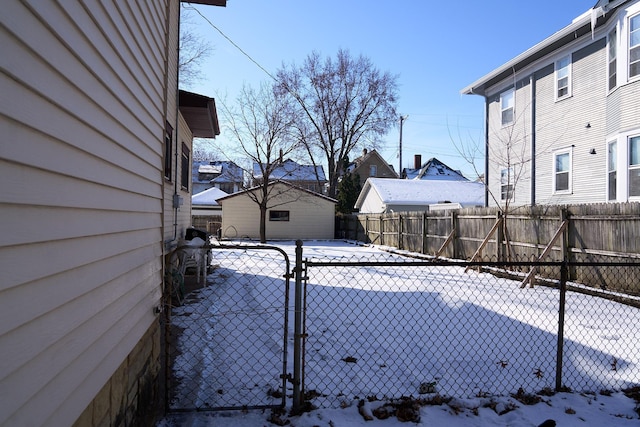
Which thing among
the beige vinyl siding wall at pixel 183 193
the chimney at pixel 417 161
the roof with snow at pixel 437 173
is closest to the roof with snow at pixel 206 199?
Result: the roof with snow at pixel 437 173

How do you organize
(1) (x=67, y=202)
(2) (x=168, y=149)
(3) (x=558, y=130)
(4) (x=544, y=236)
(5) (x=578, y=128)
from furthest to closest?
1. (3) (x=558, y=130)
2. (5) (x=578, y=128)
3. (4) (x=544, y=236)
4. (2) (x=168, y=149)
5. (1) (x=67, y=202)

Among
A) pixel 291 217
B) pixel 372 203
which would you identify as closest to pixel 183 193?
pixel 291 217

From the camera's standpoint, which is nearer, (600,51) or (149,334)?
(149,334)

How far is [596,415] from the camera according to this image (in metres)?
3.25

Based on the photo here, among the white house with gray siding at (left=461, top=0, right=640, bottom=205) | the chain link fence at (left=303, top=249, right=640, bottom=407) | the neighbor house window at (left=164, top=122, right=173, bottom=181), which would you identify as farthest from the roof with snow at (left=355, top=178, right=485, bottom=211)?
the neighbor house window at (left=164, top=122, right=173, bottom=181)

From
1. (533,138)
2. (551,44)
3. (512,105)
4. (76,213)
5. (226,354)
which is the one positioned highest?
(551,44)

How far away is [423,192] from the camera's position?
2786cm

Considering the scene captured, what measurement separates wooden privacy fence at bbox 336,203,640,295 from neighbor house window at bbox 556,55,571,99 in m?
4.42

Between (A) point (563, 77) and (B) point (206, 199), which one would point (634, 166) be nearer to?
(A) point (563, 77)

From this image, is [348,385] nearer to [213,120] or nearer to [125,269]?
[125,269]

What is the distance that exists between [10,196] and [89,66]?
3.03ft

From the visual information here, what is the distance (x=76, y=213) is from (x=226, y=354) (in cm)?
305

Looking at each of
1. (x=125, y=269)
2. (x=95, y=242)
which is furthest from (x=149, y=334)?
(x=95, y=242)

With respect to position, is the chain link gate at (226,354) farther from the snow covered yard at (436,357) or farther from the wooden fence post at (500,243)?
the wooden fence post at (500,243)
